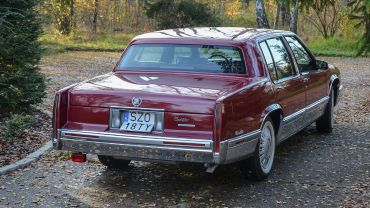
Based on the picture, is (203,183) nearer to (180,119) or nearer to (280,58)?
(180,119)

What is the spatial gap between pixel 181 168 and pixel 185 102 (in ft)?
5.39

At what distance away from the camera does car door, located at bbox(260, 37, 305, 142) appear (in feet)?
22.3

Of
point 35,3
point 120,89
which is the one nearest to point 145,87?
point 120,89

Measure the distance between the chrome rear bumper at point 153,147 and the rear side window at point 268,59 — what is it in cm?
121

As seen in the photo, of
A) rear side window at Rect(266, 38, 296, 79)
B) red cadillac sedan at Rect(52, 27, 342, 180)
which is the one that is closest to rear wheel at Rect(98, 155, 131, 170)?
red cadillac sedan at Rect(52, 27, 342, 180)

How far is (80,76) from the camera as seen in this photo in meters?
16.8

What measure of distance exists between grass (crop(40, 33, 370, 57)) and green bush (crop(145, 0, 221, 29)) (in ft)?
7.38

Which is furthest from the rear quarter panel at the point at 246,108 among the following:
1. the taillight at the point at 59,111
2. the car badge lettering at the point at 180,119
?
the taillight at the point at 59,111

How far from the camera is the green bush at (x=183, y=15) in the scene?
2786cm

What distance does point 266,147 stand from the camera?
6434 millimetres

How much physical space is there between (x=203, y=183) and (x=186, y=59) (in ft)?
4.63

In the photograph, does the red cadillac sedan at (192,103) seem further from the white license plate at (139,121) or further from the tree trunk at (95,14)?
the tree trunk at (95,14)

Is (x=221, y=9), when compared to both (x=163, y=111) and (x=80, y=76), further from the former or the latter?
(x=163, y=111)

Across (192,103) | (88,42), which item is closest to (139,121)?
(192,103)
